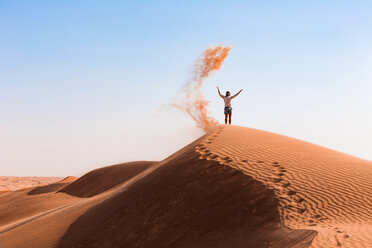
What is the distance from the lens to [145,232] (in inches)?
355

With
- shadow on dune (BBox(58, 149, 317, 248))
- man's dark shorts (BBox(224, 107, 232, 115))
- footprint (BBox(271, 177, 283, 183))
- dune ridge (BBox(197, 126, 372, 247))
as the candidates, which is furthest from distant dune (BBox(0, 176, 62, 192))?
footprint (BBox(271, 177, 283, 183))

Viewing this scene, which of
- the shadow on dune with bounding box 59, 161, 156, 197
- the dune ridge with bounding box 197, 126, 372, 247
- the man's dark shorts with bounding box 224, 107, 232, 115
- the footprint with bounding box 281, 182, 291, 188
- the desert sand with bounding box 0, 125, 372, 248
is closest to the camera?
the dune ridge with bounding box 197, 126, 372, 247

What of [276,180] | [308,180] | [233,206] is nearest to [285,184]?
[276,180]

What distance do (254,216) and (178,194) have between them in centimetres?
262

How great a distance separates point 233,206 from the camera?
855cm

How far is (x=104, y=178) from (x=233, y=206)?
16045 mm

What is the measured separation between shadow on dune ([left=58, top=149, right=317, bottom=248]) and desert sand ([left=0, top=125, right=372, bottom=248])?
25 millimetres

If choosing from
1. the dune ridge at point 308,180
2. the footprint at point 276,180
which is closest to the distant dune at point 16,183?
the dune ridge at point 308,180

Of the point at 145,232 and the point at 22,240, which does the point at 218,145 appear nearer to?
the point at 145,232

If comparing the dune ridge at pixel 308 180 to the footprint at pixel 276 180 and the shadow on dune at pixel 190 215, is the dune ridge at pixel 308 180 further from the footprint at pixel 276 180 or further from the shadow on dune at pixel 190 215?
the shadow on dune at pixel 190 215

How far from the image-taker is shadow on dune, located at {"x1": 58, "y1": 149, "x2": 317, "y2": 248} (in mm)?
7340

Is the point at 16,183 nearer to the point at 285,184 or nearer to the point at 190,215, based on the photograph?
the point at 190,215

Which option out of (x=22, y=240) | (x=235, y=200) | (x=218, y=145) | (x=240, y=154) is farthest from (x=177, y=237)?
(x=22, y=240)

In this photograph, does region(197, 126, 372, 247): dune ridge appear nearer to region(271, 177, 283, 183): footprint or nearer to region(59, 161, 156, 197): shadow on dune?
region(271, 177, 283, 183): footprint
